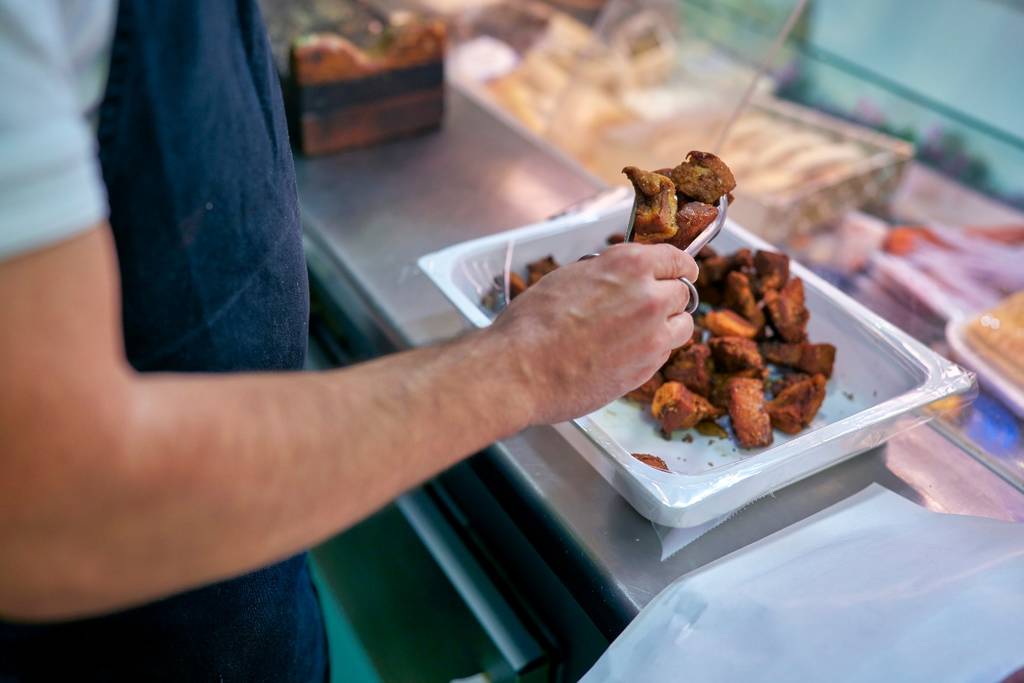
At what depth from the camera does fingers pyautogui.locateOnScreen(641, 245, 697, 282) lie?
3.16ft

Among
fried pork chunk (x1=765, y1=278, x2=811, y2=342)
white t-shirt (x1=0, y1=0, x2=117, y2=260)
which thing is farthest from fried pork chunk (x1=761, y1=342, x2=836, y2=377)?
white t-shirt (x1=0, y1=0, x2=117, y2=260)

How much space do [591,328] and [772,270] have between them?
2.31ft

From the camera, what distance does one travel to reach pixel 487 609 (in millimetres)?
1419

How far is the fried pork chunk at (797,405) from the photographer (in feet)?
4.42

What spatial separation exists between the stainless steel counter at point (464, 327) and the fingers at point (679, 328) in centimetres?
38

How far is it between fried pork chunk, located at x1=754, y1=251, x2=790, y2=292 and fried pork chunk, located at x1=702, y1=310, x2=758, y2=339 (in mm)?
72

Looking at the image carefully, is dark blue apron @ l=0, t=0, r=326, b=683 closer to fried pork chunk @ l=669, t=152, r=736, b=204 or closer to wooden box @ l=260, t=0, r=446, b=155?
fried pork chunk @ l=669, t=152, r=736, b=204

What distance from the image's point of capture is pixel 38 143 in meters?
0.56

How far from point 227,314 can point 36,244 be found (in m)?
0.38

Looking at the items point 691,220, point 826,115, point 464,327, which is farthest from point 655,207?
point 826,115

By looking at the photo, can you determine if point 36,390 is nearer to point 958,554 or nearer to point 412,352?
point 412,352

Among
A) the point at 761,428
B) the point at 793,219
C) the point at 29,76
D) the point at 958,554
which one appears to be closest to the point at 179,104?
the point at 29,76

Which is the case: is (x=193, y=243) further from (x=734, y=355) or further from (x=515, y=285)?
(x=734, y=355)

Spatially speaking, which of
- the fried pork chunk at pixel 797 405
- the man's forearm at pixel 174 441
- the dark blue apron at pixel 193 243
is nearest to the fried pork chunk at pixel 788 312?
the fried pork chunk at pixel 797 405
